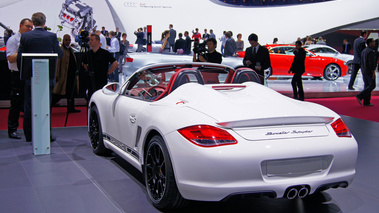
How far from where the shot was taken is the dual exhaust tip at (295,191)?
3.09 metres

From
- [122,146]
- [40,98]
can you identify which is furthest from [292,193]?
[40,98]

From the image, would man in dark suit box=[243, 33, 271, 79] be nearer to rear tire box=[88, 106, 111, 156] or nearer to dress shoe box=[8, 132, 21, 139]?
rear tire box=[88, 106, 111, 156]

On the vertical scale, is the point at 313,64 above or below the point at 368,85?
above

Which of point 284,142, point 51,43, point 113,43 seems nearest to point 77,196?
point 284,142

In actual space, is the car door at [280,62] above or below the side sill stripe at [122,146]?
above

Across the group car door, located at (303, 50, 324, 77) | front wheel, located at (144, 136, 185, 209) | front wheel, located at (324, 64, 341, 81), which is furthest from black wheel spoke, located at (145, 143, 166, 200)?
front wheel, located at (324, 64, 341, 81)

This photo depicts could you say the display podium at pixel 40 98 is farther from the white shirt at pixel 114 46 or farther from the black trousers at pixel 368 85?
the white shirt at pixel 114 46

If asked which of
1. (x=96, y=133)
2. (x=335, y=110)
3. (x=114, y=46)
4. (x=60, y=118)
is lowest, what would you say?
(x=60, y=118)

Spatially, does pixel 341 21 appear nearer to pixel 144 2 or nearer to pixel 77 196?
pixel 144 2

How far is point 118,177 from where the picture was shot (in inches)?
179

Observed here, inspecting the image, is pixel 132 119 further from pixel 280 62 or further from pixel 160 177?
pixel 280 62

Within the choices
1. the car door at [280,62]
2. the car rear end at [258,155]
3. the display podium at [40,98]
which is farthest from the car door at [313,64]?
the car rear end at [258,155]

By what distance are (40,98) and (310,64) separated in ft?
40.9

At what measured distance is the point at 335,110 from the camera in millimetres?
10055
